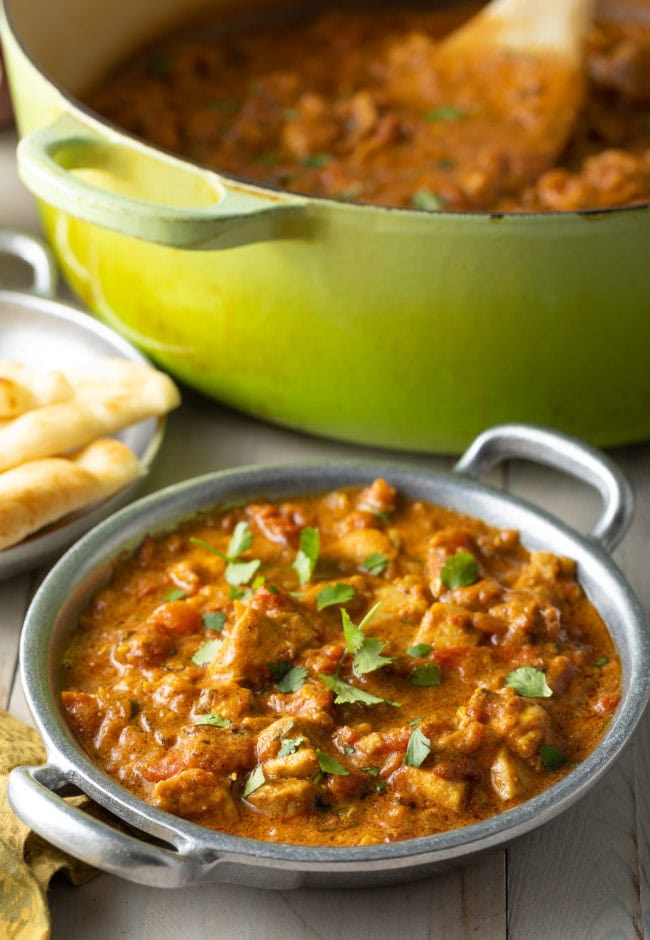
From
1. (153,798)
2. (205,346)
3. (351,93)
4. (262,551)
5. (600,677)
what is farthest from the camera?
(351,93)

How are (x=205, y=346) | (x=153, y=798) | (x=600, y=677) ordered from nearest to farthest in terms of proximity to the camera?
(x=153, y=798)
(x=600, y=677)
(x=205, y=346)

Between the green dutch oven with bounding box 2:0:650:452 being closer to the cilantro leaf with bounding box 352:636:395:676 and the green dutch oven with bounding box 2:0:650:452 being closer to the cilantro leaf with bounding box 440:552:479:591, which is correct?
the cilantro leaf with bounding box 440:552:479:591

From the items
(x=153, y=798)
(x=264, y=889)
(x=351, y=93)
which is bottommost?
(x=264, y=889)

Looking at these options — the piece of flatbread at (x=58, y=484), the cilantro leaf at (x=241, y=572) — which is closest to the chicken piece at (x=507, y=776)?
the cilantro leaf at (x=241, y=572)

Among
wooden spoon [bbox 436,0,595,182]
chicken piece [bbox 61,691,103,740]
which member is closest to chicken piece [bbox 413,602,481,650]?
chicken piece [bbox 61,691,103,740]

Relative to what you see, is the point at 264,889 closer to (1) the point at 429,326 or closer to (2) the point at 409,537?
(2) the point at 409,537

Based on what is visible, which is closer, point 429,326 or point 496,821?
point 496,821

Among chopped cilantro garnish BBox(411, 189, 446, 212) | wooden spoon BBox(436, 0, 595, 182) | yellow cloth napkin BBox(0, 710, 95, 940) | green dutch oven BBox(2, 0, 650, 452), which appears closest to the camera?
yellow cloth napkin BBox(0, 710, 95, 940)

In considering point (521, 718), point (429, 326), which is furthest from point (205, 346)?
point (521, 718)
